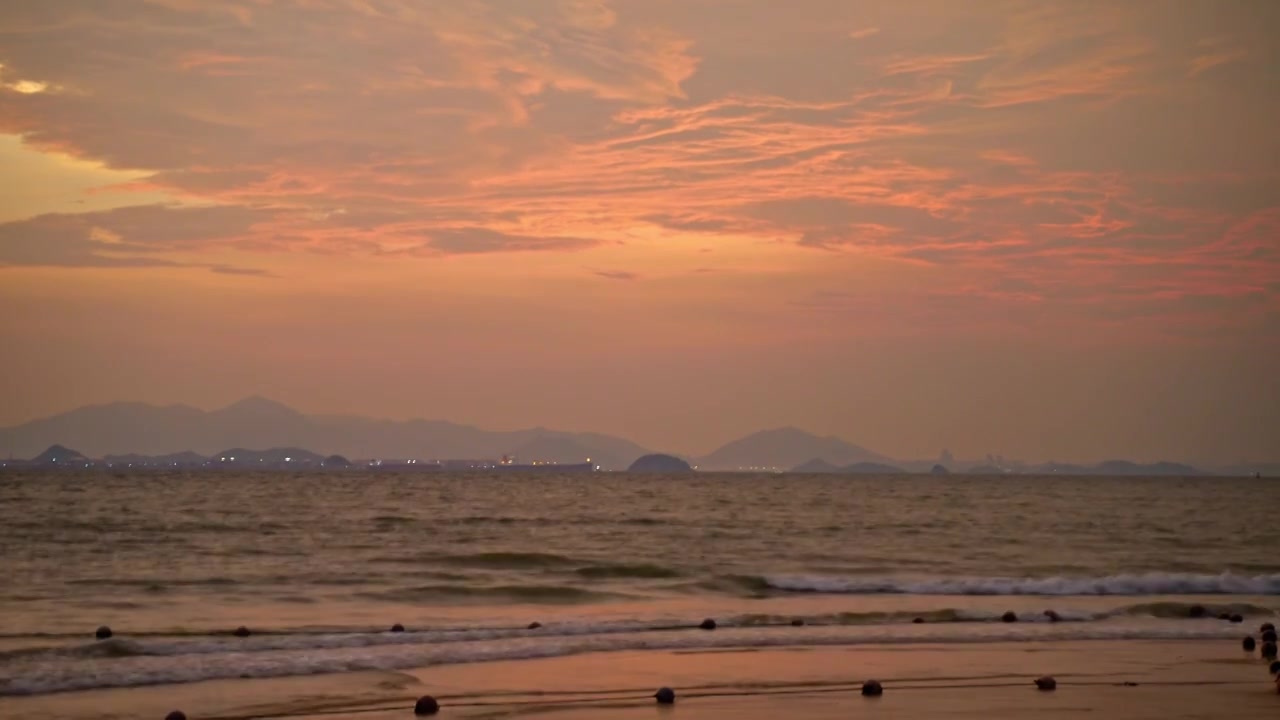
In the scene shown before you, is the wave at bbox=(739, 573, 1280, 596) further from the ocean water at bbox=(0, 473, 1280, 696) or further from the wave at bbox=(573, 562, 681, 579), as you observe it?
the wave at bbox=(573, 562, 681, 579)

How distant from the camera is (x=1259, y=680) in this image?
16.8 meters

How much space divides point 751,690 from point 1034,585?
18140 millimetres

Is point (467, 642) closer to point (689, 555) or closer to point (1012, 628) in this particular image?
point (1012, 628)

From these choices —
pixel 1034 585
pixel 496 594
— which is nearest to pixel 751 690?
pixel 496 594

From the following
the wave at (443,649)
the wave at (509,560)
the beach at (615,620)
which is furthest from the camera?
the wave at (509,560)

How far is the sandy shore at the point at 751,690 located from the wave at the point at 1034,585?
11.2 m

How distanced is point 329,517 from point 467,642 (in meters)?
43.8

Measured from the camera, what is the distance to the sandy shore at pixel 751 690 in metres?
14.1

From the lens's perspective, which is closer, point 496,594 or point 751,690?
point 751,690

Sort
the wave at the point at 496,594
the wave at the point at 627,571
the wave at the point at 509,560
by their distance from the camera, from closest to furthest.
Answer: the wave at the point at 496,594 < the wave at the point at 627,571 < the wave at the point at 509,560

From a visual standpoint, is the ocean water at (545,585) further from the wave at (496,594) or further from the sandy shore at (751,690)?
Answer: the sandy shore at (751,690)

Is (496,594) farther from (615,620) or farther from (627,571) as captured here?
(615,620)

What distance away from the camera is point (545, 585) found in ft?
102

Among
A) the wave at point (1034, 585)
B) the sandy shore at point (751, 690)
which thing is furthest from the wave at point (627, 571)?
the sandy shore at point (751, 690)
